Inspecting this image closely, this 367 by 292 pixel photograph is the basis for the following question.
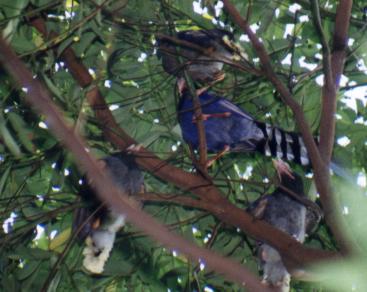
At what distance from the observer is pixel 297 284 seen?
3816 mm

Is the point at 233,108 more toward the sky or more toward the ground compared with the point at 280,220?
more toward the sky

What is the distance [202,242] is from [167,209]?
0.36 m

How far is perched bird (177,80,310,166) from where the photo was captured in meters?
3.48

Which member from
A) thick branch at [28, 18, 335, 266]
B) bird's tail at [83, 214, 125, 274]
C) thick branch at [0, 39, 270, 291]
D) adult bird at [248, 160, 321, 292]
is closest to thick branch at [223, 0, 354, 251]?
thick branch at [28, 18, 335, 266]

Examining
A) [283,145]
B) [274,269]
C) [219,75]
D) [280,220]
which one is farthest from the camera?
[219,75]

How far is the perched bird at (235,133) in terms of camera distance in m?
3.48

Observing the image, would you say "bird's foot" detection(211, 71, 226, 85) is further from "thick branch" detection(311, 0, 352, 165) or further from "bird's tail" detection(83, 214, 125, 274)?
"bird's tail" detection(83, 214, 125, 274)

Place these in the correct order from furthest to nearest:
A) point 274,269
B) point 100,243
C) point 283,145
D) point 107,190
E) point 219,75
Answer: point 219,75 < point 283,145 < point 274,269 < point 100,243 < point 107,190

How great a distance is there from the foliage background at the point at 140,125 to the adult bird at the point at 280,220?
0.14 m

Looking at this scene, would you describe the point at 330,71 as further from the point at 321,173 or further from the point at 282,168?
the point at 282,168

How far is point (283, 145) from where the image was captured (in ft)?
11.5

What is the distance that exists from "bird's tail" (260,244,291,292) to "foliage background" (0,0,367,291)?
22cm

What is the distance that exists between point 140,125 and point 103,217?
541 mm

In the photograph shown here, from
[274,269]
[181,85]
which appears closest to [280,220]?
[274,269]
